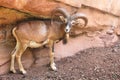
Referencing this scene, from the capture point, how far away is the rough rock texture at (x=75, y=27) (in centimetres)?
589

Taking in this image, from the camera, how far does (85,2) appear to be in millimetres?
6559

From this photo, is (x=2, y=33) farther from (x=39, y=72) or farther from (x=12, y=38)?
(x=39, y=72)

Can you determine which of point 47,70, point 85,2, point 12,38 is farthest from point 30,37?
point 85,2

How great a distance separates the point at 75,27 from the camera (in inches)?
266

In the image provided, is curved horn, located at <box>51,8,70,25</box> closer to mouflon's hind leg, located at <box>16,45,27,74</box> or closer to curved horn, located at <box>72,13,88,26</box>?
curved horn, located at <box>72,13,88,26</box>

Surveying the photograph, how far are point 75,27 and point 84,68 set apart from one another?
0.84 m

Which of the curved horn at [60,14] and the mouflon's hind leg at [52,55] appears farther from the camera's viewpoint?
the mouflon's hind leg at [52,55]

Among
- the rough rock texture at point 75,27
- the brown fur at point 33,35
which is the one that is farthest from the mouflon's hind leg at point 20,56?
the rough rock texture at point 75,27

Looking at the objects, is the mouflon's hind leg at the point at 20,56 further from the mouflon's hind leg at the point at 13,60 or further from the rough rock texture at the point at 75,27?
the rough rock texture at the point at 75,27

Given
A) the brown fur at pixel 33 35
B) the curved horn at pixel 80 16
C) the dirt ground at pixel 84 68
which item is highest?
the curved horn at pixel 80 16

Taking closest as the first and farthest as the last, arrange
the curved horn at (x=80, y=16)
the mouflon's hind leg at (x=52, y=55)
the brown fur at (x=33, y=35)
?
the brown fur at (x=33, y=35) → the curved horn at (x=80, y=16) → the mouflon's hind leg at (x=52, y=55)

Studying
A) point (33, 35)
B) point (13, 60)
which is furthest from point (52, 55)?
point (13, 60)

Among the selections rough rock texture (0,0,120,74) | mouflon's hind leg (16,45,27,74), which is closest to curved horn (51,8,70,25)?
rough rock texture (0,0,120,74)

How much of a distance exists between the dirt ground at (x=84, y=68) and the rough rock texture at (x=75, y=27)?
164 millimetres
